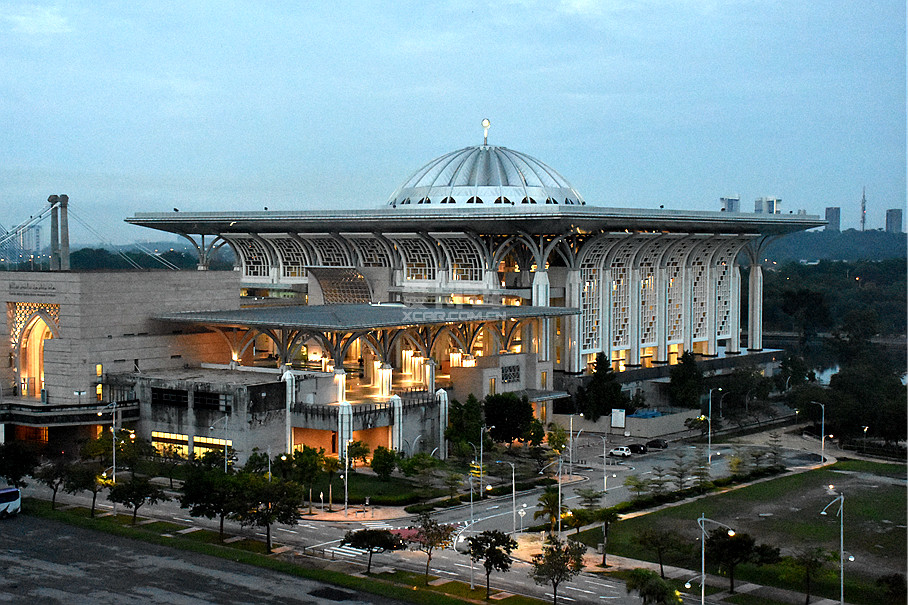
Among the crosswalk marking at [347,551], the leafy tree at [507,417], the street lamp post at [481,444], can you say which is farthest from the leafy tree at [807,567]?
the leafy tree at [507,417]

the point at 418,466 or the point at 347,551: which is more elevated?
the point at 418,466

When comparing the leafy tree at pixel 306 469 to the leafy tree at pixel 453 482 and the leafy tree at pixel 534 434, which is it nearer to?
the leafy tree at pixel 453 482

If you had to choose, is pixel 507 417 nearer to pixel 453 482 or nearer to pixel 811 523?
pixel 453 482

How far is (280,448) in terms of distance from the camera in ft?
231

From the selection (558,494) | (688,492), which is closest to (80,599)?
(558,494)

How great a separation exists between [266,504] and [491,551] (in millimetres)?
11768

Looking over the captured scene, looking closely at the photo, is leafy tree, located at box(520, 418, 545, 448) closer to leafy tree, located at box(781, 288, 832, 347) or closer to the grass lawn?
the grass lawn

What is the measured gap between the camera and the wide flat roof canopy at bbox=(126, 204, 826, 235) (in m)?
89.0

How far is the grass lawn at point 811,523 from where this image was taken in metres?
49.2

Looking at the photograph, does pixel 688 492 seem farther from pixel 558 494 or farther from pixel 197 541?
pixel 197 541

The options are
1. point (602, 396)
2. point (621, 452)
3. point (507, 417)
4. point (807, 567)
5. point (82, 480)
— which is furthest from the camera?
point (602, 396)

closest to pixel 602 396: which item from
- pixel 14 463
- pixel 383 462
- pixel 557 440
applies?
pixel 557 440

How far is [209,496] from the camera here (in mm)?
53656

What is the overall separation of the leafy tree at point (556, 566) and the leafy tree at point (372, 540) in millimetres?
5927
